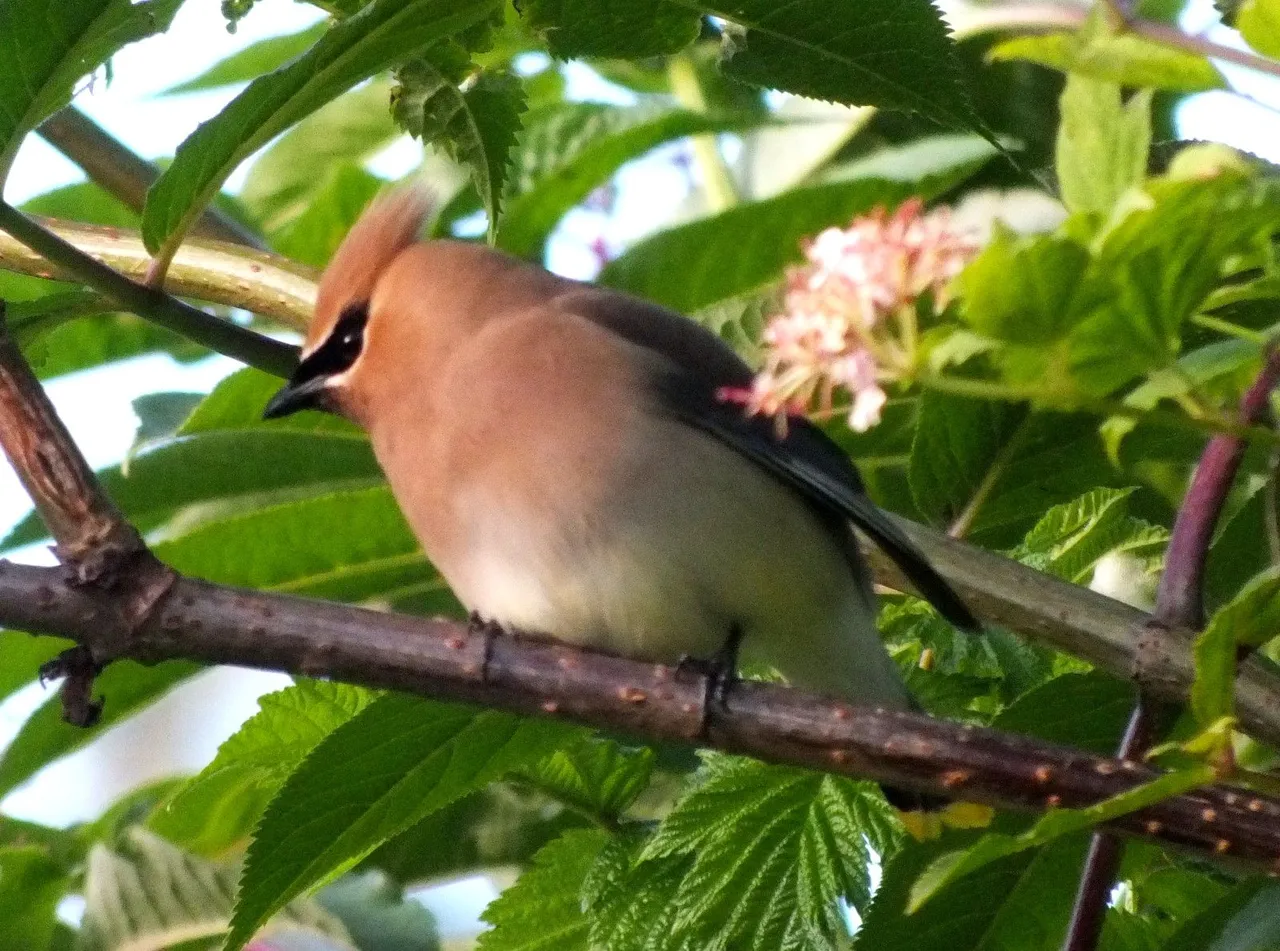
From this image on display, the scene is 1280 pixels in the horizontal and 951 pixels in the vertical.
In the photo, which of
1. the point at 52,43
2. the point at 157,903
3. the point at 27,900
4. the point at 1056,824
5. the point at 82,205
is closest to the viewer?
the point at 1056,824

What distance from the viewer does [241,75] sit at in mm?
3938

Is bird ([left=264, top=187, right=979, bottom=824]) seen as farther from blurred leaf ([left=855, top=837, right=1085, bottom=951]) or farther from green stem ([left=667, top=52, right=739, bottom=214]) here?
green stem ([left=667, top=52, right=739, bottom=214])

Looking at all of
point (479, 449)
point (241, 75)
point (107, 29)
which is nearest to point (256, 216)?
point (241, 75)

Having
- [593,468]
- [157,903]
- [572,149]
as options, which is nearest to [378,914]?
[157,903]

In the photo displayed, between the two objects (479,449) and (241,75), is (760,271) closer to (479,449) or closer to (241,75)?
(479,449)

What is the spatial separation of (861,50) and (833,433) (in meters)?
0.95

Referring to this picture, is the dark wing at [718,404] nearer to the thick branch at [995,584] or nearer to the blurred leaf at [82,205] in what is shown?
the thick branch at [995,584]

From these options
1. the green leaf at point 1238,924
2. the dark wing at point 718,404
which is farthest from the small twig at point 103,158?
the green leaf at point 1238,924

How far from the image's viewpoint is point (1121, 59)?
1.38m

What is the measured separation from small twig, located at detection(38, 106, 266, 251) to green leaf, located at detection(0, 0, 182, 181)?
0.99m

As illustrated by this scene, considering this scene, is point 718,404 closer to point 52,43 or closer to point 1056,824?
point 52,43

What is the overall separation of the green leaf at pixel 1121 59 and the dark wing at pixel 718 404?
140cm

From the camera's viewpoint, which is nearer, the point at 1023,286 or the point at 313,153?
Result: the point at 1023,286

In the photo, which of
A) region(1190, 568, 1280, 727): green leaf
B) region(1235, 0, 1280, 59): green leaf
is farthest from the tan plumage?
region(1235, 0, 1280, 59): green leaf
